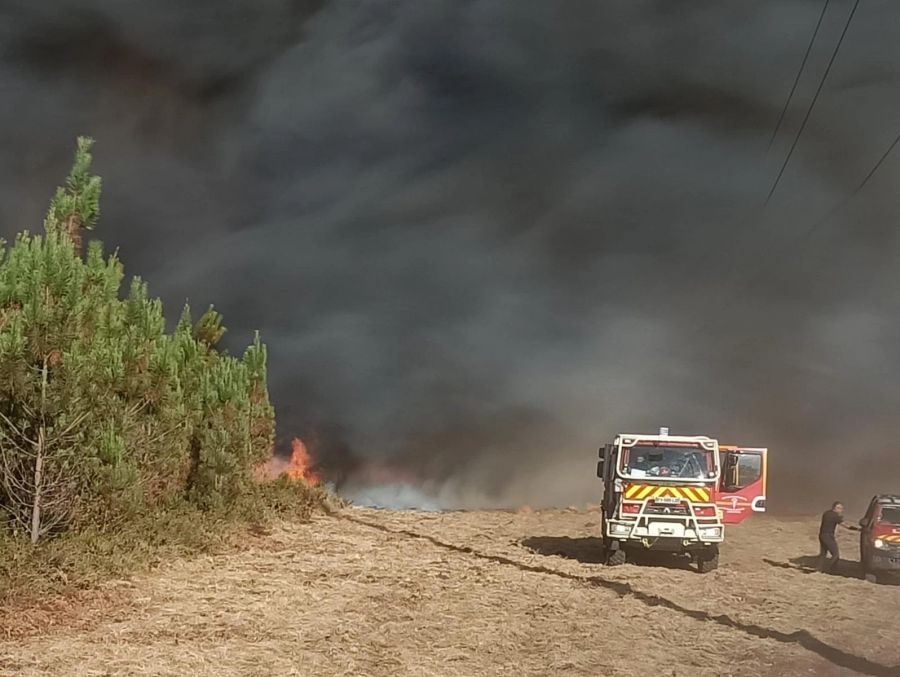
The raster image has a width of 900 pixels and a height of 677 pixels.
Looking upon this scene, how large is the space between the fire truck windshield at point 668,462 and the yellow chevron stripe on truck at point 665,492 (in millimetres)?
280

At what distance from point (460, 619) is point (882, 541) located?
10.9 m

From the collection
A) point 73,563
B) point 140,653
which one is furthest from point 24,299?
point 140,653

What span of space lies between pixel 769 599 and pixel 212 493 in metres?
13.6

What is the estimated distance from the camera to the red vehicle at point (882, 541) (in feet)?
63.2

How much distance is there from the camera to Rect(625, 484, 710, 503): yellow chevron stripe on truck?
1997 cm

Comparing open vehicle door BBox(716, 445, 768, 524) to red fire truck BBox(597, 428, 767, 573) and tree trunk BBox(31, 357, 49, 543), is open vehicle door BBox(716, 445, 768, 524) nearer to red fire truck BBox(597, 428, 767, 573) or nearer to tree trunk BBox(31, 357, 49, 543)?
red fire truck BBox(597, 428, 767, 573)

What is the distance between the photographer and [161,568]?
17016mm

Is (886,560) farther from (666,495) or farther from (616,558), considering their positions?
(616,558)

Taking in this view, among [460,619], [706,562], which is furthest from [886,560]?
[460,619]

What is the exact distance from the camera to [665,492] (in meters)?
20.0

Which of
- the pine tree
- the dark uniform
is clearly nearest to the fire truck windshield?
the dark uniform

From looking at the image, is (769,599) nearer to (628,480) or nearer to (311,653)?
(628,480)

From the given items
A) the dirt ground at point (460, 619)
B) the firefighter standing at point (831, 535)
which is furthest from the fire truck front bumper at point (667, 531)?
the firefighter standing at point (831, 535)

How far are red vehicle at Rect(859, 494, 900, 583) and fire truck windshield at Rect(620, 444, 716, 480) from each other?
3.67 metres
